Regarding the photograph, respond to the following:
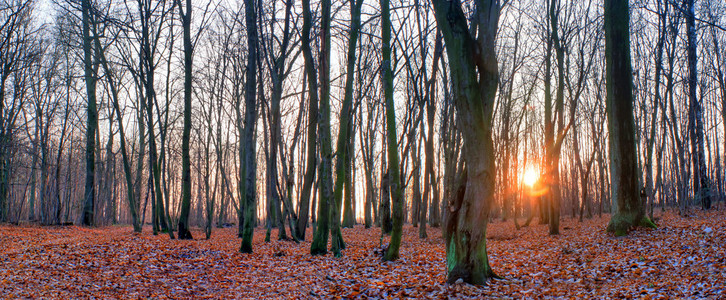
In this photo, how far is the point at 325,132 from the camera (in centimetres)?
961

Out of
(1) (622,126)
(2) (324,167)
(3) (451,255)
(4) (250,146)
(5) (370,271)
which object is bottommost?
(5) (370,271)

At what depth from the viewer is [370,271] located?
25.9 feet

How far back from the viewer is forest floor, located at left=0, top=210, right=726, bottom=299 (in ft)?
18.1

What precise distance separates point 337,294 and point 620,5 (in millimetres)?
9144

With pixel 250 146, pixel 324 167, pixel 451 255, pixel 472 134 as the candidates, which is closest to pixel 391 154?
pixel 324 167

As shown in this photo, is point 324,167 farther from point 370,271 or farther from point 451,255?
point 451,255

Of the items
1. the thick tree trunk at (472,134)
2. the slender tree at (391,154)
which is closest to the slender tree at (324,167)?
the slender tree at (391,154)

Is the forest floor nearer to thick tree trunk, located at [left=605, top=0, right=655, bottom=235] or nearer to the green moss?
the green moss

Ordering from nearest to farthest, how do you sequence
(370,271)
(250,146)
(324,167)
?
(370,271) < (324,167) < (250,146)

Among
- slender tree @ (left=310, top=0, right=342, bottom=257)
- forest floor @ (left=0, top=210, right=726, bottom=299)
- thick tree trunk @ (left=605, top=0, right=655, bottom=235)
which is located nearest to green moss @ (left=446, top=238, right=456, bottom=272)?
forest floor @ (left=0, top=210, right=726, bottom=299)

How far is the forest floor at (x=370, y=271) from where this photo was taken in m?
5.52

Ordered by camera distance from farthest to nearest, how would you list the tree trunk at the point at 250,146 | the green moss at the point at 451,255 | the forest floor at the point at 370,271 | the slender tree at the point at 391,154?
the tree trunk at the point at 250,146 < the slender tree at the point at 391,154 < the green moss at the point at 451,255 < the forest floor at the point at 370,271

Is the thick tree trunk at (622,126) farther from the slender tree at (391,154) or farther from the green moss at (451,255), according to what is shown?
the green moss at (451,255)

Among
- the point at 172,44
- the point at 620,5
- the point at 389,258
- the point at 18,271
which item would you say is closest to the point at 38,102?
the point at 172,44
